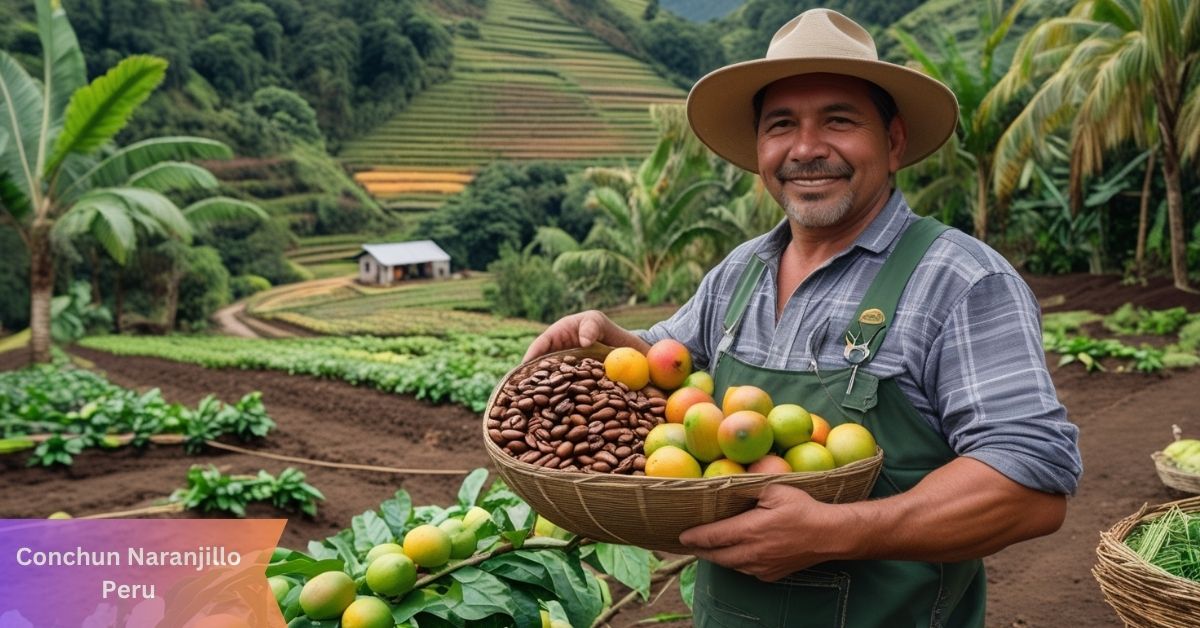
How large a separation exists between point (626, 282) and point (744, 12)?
85.3 feet

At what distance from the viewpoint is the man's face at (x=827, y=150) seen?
1.62 m

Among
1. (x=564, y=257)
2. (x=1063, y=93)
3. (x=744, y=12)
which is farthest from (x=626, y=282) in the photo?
(x=744, y=12)

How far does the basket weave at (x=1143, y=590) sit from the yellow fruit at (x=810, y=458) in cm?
127

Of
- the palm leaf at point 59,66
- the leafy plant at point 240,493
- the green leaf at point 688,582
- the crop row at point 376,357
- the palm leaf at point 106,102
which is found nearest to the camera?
the green leaf at point 688,582

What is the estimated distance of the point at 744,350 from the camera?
1734 mm

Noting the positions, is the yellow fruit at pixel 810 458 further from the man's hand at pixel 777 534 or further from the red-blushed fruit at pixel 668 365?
the red-blushed fruit at pixel 668 365

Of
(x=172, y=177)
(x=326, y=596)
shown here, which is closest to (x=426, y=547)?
(x=326, y=596)

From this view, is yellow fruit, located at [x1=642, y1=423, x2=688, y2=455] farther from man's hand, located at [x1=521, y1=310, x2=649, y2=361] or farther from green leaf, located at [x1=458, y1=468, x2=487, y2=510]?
green leaf, located at [x1=458, y1=468, x2=487, y2=510]

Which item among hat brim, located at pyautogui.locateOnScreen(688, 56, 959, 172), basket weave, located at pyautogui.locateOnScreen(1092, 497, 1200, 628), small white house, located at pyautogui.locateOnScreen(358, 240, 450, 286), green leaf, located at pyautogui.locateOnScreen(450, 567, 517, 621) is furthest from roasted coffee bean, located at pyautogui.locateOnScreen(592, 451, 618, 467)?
small white house, located at pyautogui.locateOnScreen(358, 240, 450, 286)

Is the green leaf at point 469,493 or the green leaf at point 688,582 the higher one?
the green leaf at point 469,493

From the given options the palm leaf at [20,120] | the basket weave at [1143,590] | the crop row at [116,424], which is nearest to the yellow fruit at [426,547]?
the basket weave at [1143,590]

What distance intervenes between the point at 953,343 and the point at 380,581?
1.08 meters

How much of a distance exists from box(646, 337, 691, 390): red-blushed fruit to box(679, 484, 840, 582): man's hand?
0.51 meters

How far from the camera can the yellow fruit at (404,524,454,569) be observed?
1.58 m
